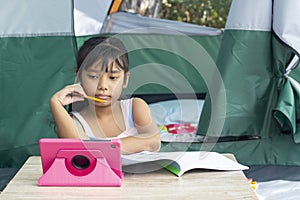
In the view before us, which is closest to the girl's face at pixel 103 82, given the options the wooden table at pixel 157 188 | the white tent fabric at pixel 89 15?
the wooden table at pixel 157 188

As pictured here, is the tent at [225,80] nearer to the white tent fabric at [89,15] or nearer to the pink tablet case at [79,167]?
the white tent fabric at [89,15]

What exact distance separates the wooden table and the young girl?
0.23m

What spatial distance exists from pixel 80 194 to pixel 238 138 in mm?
1184

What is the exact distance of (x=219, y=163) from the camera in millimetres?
1559

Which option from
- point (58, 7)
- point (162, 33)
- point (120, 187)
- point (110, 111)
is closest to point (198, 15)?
point (162, 33)

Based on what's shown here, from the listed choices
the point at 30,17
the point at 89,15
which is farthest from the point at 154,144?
the point at 89,15

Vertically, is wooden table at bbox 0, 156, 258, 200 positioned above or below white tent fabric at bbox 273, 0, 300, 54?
below

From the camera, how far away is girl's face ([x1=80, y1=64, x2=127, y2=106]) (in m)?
1.68

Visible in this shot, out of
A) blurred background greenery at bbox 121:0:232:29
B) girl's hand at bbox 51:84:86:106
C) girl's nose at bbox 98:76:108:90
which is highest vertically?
girl's nose at bbox 98:76:108:90

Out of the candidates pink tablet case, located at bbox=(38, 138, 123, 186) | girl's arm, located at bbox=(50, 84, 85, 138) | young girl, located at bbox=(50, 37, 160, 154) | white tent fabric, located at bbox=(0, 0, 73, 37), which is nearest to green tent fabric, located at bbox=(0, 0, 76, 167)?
white tent fabric, located at bbox=(0, 0, 73, 37)

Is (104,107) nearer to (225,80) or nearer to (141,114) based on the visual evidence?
(141,114)

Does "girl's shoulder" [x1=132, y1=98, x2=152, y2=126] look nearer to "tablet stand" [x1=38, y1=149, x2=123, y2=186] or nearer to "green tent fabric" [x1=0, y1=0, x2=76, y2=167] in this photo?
"tablet stand" [x1=38, y1=149, x2=123, y2=186]

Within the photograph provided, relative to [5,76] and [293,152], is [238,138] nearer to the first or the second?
[293,152]

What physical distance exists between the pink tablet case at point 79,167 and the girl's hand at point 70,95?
28cm
